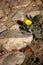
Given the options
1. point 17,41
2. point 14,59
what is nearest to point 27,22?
point 17,41

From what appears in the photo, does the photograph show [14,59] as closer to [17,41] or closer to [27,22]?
[17,41]

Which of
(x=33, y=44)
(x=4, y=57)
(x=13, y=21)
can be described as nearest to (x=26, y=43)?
(x=33, y=44)

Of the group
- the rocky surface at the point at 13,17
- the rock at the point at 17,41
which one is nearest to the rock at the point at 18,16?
the rocky surface at the point at 13,17

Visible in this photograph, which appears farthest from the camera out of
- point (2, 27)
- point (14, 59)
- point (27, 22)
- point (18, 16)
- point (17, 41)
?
point (18, 16)

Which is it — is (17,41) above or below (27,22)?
below

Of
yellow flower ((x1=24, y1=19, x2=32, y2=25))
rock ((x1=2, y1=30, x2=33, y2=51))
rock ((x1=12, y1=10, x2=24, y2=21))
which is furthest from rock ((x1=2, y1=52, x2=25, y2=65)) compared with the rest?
rock ((x1=12, y1=10, x2=24, y2=21))

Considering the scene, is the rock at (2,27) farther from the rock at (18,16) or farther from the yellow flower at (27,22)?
the yellow flower at (27,22)

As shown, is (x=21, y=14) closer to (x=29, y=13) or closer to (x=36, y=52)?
(x=29, y=13)

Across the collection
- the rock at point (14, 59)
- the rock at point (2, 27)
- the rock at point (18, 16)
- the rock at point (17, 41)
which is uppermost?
the rock at point (18, 16)

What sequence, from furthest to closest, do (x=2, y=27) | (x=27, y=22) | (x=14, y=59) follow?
(x=2, y=27), (x=27, y=22), (x=14, y=59)
